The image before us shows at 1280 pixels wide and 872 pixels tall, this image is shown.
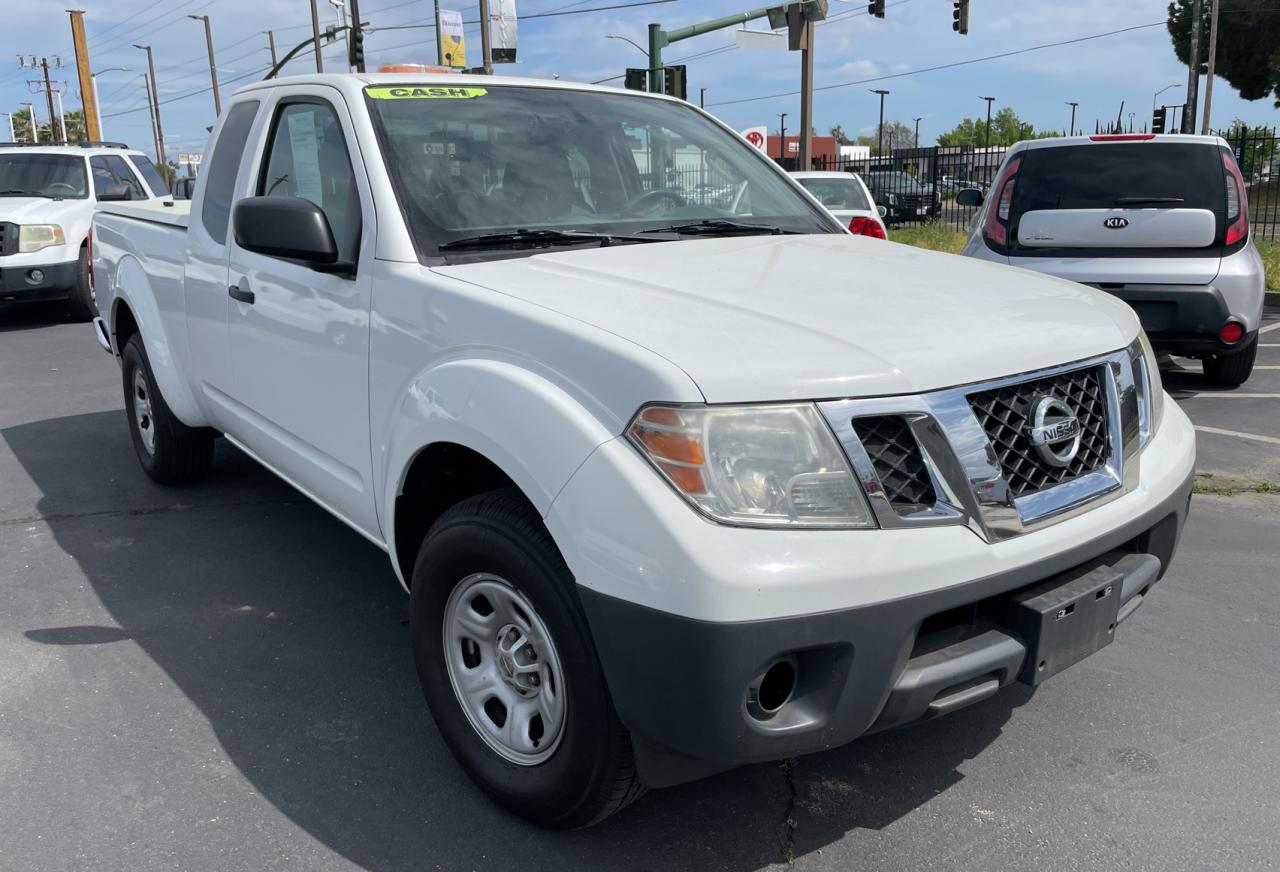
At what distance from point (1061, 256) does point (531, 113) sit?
4.90 metres

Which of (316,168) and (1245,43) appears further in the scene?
(1245,43)

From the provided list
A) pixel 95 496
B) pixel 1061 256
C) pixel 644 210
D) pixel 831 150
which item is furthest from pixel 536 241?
pixel 831 150

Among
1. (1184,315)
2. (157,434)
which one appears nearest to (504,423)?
(157,434)

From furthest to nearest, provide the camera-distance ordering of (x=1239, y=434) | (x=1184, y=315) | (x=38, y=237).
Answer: (x=38, y=237) < (x=1184, y=315) < (x=1239, y=434)

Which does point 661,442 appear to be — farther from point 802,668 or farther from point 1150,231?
point 1150,231

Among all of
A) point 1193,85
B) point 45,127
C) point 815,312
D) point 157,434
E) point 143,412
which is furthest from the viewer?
point 45,127

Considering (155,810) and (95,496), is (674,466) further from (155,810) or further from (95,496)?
(95,496)

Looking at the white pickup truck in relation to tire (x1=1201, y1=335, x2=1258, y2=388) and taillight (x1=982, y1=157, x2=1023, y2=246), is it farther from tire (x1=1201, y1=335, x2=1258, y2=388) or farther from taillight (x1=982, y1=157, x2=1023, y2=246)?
tire (x1=1201, y1=335, x2=1258, y2=388)

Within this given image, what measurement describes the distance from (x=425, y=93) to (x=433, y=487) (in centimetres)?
133

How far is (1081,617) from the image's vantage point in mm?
2346

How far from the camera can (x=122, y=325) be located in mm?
5465

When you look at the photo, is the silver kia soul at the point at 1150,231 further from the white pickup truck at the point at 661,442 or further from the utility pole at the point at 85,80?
the utility pole at the point at 85,80

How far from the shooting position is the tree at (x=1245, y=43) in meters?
44.3

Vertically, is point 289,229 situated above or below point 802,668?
above
